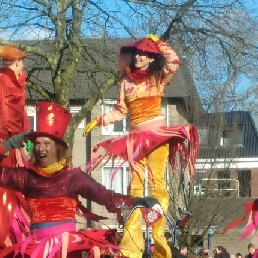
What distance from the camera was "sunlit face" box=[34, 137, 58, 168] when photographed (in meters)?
5.46

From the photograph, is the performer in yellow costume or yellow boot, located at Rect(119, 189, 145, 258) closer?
yellow boot, located at Rect(119, 189, 145, 258)

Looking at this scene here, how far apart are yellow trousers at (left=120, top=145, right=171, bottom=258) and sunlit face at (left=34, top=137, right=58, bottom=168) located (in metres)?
0.87

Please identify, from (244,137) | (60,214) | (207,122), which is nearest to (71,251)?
(60,214)

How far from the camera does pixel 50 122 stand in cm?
552

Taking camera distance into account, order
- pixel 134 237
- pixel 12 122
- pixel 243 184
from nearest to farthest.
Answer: pixel 134 237, pixel 12 122, pixel 243 184

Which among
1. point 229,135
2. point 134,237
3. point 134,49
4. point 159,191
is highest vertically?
point 134,49

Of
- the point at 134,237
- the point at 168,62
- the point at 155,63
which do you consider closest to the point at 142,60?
the point at 155,63

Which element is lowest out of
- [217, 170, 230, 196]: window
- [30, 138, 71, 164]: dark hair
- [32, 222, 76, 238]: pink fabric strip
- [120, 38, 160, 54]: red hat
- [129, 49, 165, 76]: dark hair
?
[217, 170, 230, 196]: window

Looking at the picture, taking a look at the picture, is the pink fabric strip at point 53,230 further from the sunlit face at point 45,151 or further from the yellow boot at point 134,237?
the yellow boot at point 134,237

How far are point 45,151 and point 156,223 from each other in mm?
1175

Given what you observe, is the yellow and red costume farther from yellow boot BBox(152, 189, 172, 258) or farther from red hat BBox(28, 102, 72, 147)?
yellow boot BBox(152, 189, 172, 258)

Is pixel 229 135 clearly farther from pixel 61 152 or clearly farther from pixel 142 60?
pixel 61 152

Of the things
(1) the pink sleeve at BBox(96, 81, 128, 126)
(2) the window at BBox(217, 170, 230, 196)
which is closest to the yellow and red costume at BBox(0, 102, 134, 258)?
(1) the pink sleeve at BBox(96, 81, 128, 126)

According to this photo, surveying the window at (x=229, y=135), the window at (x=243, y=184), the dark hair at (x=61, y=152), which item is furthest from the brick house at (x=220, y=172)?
the dark hair at (x=61, y=152)
